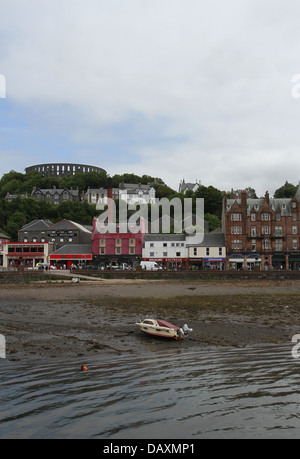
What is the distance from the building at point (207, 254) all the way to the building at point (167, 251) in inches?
54.8

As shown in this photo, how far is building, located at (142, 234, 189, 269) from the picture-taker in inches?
Answer: 3250

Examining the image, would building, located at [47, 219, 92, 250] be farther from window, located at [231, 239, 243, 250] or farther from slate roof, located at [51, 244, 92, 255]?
window, located at [231, 239, 243, 250]

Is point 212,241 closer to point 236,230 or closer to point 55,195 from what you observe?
point 236,230

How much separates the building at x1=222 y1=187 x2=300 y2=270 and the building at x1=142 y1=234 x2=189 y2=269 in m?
9.25

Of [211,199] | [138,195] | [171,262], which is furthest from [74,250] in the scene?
[138,195]

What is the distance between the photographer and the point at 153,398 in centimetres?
1121

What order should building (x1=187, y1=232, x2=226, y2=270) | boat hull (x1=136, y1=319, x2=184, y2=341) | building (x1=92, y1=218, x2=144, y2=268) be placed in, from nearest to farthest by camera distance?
boat hull (x1=136, y1=319, x2=184, y2=341)
building (x1=187, y1=232, x2=226, y2=270)
building (x1=92, y1=218, x2=144, y2=268)

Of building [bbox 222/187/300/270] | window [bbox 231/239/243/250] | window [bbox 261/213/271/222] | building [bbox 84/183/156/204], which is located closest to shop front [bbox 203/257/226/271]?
building [bbox 222/187/300/270]

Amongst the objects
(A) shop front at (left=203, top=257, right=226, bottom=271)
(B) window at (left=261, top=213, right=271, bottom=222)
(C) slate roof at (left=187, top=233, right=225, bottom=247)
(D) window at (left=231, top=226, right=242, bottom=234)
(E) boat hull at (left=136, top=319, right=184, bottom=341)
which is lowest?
(E) boat hull at (left=136, top=319, right=184, bottom=341)

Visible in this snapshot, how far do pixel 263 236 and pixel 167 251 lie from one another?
20008 mm

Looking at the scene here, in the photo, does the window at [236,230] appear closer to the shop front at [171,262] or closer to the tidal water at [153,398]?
the shop front at [171,262]
